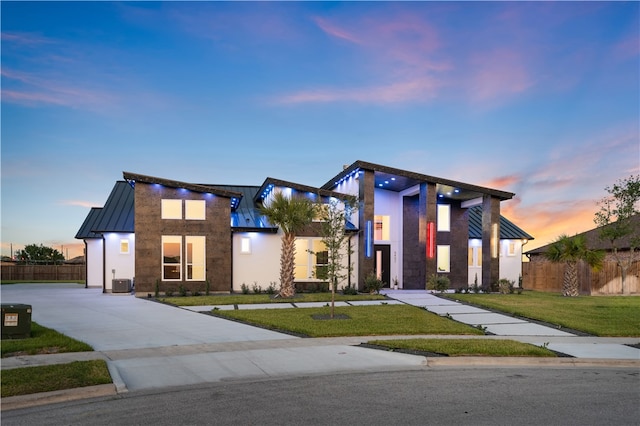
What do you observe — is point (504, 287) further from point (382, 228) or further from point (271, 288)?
point (271, 288)

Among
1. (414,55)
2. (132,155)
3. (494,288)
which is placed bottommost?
(494,288)

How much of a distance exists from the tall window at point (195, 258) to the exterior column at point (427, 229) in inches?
477

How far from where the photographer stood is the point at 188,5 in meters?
18.2

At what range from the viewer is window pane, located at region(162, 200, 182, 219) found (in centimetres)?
2436

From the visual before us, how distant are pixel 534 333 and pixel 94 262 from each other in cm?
2733

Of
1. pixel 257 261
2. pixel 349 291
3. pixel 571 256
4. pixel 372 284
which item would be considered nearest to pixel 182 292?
pixel 257 261

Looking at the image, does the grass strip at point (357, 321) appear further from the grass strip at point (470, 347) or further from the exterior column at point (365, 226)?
the exterior column at point (365, 226)

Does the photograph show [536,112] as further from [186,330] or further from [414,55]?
[186,330]

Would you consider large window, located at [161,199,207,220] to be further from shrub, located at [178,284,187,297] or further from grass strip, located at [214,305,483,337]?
grass strip, located at [214,305,483,337]

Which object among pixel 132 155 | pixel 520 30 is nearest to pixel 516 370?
pixel 520 30

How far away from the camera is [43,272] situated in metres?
45.1

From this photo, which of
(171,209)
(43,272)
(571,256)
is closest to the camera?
(171,209)

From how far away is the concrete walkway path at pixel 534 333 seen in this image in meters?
10.6

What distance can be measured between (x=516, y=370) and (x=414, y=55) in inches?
627
